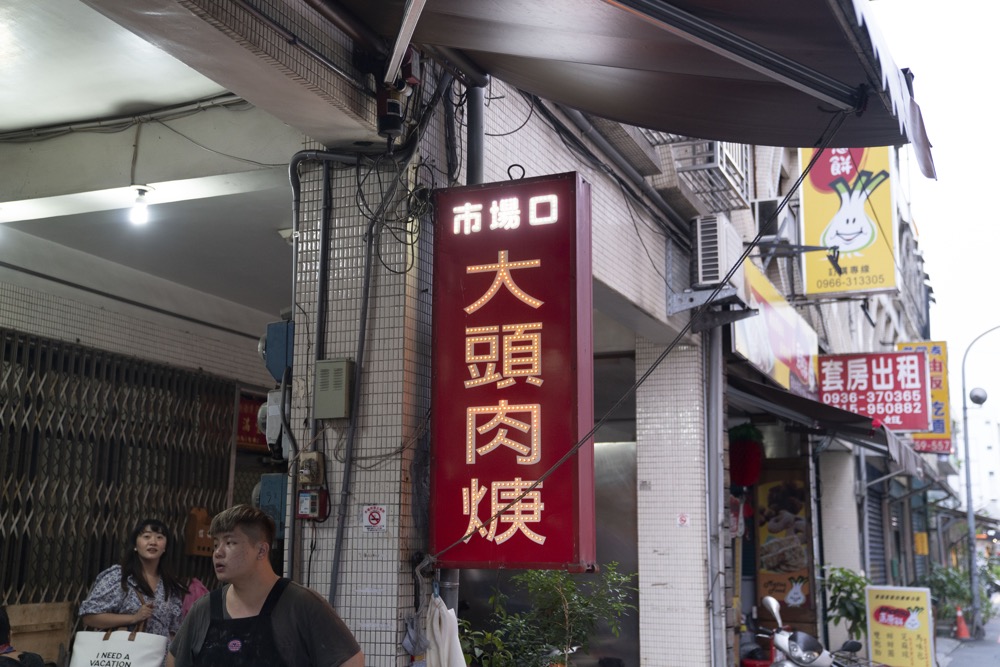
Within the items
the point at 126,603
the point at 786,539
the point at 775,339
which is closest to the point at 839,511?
the point at 786,539

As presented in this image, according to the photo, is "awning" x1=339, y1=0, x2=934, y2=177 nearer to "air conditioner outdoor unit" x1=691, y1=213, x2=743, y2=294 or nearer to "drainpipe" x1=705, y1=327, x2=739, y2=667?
"air conditioner outdoor unit" x1=691, y1=213, x2=743, y2=294

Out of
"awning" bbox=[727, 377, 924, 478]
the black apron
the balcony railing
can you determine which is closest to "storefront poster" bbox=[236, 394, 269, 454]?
the balcony railing

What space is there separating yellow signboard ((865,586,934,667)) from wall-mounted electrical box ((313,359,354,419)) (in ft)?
29.9

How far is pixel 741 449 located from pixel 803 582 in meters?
2.82

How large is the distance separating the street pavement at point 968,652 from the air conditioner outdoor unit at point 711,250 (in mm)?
7771

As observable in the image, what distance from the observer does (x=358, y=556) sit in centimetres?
479

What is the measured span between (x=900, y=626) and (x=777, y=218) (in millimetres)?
5055

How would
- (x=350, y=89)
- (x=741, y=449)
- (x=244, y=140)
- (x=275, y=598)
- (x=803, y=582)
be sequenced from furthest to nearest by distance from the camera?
(x=803, y=582) < (x=741, y=449) < (x=244, y=140) < (x=350, y=89) < (x=275, y=598)

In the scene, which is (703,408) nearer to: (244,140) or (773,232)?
(773,232)

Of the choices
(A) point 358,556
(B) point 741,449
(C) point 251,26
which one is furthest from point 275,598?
(B) point 741,449

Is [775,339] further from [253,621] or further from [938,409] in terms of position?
[938,409]

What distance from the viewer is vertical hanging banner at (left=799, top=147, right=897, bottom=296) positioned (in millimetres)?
12586

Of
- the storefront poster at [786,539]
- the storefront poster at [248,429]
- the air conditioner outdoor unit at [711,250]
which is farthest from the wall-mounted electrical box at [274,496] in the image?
the storefront poster at [786,539]

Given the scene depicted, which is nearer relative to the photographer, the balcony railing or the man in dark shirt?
the man in dark shirt
